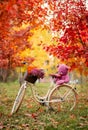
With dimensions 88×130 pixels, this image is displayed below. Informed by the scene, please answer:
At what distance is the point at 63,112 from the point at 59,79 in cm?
104

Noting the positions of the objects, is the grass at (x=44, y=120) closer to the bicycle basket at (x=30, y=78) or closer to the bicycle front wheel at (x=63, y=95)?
the bicycle front wheel at (x=63, y=95)

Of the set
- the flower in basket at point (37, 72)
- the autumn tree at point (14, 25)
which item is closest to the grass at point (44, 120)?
the flower in basket at point (37, 72)

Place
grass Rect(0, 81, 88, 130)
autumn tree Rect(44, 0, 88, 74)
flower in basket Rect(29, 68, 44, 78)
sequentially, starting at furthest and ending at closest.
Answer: autumn tree Rect(44, 0, 88, 74), flower in basket Rect(29, 68, 44, 78), grass Rect(0, 81, 88, 130)

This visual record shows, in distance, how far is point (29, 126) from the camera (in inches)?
347

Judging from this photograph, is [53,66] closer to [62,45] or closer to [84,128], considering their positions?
[62,45]

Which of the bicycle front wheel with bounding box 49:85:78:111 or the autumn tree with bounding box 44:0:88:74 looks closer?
the bicycle front wheel with bounding box 49:85:78:111

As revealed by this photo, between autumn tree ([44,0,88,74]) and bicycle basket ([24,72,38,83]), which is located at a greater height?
autumn tree ([44,0,88,74])

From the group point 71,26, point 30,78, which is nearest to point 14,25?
point 71,26

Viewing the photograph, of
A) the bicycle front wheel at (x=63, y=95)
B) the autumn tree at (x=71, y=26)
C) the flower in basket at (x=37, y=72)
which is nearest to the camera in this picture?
the flower in basket at (x=37, y=72)

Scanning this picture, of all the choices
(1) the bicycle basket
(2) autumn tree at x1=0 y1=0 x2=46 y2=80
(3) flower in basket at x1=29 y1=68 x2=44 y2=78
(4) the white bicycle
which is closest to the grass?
(4) the white bicycle

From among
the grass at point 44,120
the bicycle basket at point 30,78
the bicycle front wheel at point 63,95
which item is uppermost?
the bicycle basket at point 30,78

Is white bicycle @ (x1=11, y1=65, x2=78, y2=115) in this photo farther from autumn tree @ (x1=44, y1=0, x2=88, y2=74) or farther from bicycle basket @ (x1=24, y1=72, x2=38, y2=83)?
autumn tree @ (x1=44, y1=0, x2=88, y2=74)

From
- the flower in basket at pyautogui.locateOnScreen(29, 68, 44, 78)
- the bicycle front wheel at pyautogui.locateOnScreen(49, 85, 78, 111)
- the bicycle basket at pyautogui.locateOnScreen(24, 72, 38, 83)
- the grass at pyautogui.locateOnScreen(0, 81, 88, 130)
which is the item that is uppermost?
the flower in basket at pyautogui.locateOnScreen(29, 68, 44, 78)

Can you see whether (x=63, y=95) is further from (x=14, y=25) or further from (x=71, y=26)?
(x=14, y=25)
